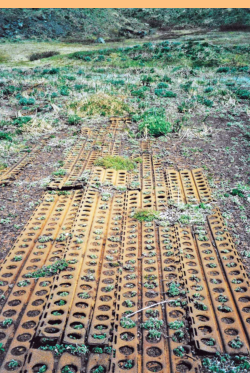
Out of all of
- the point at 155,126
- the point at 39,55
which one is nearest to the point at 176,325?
the point at 155,126

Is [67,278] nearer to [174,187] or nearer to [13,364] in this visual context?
[13,364]

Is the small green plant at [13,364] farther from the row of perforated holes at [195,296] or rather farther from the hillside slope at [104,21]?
the hillside slope at [104,21]

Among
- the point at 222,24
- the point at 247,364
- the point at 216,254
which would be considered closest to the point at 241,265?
the point at 216,254

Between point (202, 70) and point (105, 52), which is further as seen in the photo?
point (105, 52)

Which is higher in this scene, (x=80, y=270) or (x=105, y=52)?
(x=105, y=52)

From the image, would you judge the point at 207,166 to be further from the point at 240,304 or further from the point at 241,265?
the point at 240,304

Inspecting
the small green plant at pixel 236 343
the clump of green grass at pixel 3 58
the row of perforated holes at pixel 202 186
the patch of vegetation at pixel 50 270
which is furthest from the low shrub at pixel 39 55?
the small green plant at pixel 236 343
